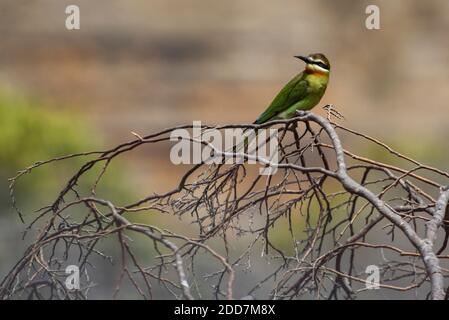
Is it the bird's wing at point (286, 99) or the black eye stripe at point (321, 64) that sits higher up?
the black eye stripe at point (321, 64)

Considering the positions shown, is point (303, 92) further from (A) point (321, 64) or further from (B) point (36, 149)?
(B) point (36, 149)

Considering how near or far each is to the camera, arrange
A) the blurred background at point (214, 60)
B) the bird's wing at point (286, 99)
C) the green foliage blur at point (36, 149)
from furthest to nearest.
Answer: the blurred background at point (214, 60)
the green foliage blur at point (36, 149)
the bird's wing at point (286, 99)

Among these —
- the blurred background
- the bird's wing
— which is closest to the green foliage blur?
the blurred background

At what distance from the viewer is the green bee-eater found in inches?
66.0

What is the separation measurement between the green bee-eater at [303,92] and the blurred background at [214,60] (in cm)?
345

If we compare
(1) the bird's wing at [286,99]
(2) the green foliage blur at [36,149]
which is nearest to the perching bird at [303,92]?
(1) the bird's wing at [286,99]

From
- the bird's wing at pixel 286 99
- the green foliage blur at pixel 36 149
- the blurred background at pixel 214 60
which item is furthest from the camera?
the blurred background at pixel 214 60

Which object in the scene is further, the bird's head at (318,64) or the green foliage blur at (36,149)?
the green foliage blur at (36,149)

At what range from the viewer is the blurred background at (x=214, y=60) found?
17.4 ft

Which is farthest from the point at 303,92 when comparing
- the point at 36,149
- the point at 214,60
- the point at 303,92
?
the point at 214,60

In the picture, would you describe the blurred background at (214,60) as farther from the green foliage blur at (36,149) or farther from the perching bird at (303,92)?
the perching bird at (303,92)

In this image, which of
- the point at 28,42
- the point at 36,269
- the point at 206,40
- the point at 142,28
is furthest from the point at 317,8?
the point at 36,269
